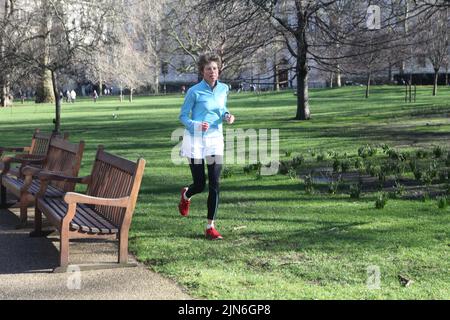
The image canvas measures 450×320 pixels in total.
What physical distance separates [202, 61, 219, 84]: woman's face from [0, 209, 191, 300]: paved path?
199 cm

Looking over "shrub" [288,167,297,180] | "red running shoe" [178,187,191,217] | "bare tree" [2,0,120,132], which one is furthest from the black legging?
"bare tree" [2,0,120,132]

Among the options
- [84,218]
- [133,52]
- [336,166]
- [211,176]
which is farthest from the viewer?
[133,52]

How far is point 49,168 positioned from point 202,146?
10.9 ft

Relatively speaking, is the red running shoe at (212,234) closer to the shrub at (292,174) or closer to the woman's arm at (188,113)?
the woman's arm at (188,113)

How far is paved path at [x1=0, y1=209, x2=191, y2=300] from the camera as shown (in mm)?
5523

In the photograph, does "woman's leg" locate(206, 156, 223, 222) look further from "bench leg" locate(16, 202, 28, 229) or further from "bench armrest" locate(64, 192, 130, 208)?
"bench leg" locate(16, 202, 28, 229)

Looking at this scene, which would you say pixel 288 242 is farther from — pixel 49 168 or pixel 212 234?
pixel 49 168

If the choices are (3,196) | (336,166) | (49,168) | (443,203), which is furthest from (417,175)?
(3,196)

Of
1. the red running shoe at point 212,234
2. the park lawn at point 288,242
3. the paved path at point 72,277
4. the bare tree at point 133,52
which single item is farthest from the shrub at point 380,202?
the bare tree at point 133,52

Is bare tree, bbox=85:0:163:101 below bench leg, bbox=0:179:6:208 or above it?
above

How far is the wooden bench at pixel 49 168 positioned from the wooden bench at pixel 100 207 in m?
0.37

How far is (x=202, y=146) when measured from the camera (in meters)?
7.18
